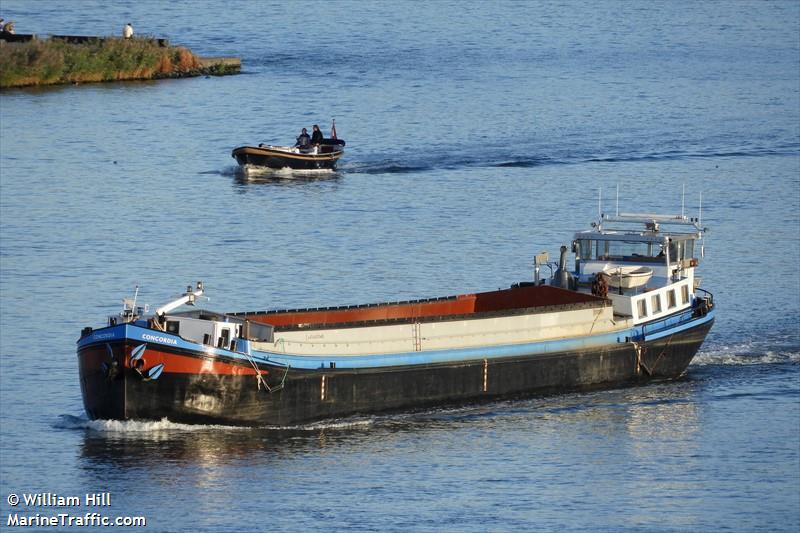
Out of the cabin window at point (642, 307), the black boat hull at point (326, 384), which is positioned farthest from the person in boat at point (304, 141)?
the black boat hull at point (326, 384)

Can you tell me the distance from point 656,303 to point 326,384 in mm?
10610

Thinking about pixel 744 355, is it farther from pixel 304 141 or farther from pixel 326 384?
pixel 304 141

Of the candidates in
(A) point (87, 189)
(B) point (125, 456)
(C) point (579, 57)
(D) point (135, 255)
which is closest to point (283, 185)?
(A) point (87, 189)

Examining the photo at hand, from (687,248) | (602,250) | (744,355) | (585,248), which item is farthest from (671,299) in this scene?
(744,355)

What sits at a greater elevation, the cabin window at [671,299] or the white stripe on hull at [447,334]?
the cabin window at [671,299]

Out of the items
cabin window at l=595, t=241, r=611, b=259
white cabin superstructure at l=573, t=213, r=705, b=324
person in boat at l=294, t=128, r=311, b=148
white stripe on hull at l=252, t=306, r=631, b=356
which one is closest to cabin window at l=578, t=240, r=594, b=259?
white cabin superstructure at l=573, t=213, r=705, b=324

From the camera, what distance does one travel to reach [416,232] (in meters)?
65.6

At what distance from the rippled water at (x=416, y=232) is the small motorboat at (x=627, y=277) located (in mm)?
2809

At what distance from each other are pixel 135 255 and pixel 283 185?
16876 millimetres

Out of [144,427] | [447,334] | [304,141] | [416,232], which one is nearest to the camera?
[144,427]

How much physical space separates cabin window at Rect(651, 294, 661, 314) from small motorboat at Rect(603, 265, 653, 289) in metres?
0.53

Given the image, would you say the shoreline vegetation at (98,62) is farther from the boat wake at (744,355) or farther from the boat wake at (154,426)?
the boat wake at (154,426)

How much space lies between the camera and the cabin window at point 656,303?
47175 mm

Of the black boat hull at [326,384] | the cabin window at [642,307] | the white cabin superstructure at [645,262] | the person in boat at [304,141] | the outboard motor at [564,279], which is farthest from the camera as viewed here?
the person in boat at [304,141]
